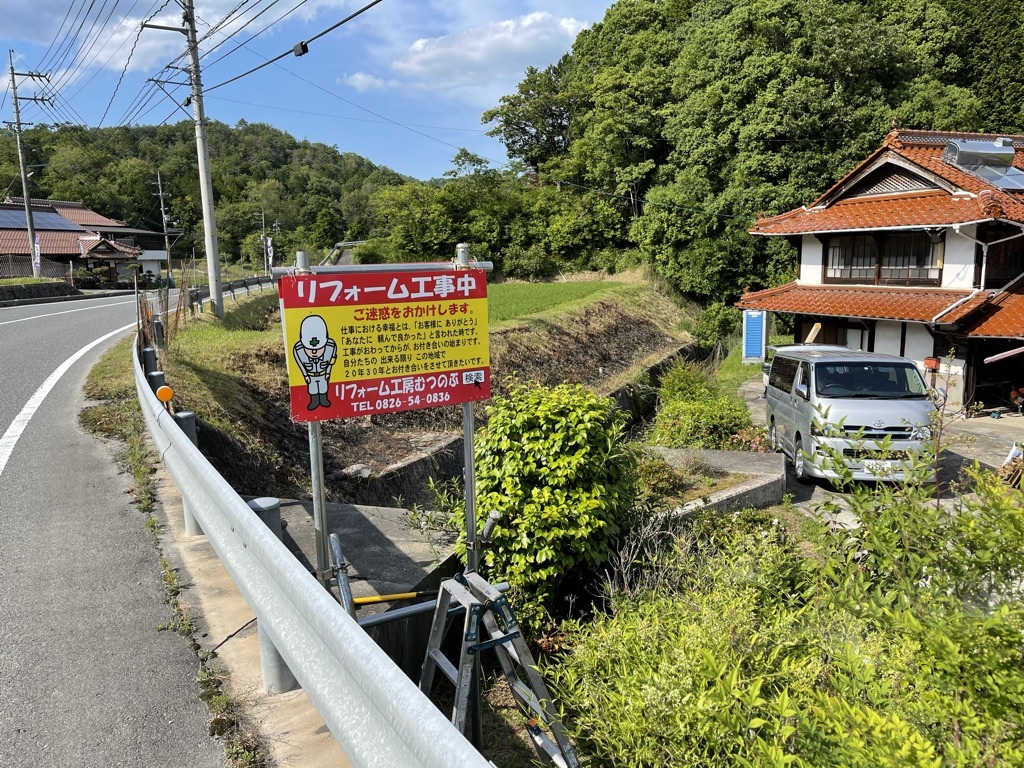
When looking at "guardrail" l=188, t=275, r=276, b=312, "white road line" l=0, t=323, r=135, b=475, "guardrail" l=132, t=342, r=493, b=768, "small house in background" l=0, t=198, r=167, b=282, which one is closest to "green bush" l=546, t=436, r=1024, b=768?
"guardrail" l=132, t=342, r=493, b=768

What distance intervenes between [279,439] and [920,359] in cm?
1584

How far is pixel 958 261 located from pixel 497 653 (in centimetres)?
1779

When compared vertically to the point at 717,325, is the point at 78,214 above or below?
above

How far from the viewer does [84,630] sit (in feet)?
10.3

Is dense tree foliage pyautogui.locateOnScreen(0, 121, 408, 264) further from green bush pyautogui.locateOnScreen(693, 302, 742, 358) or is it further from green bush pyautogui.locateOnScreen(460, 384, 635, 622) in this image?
green bush pyautogui.locateOnScreen(460, 384, 635, 622)

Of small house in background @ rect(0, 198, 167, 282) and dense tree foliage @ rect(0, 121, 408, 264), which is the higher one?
dense tree foliage @ rect(0, 121, 408, 264)

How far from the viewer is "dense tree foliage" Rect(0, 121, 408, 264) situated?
59156 millimetres

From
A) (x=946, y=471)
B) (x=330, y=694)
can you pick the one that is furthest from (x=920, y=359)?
(x=330, y=694)

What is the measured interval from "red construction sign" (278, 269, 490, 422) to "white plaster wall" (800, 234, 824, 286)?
20258 millimetres

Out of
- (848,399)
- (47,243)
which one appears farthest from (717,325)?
(47,243)

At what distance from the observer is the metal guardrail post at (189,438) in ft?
13.6

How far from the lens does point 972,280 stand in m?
16.2

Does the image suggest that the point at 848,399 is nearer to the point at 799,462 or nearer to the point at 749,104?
the point at 799,462

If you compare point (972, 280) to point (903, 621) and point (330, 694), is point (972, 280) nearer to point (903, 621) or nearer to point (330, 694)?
point (903, 621)
